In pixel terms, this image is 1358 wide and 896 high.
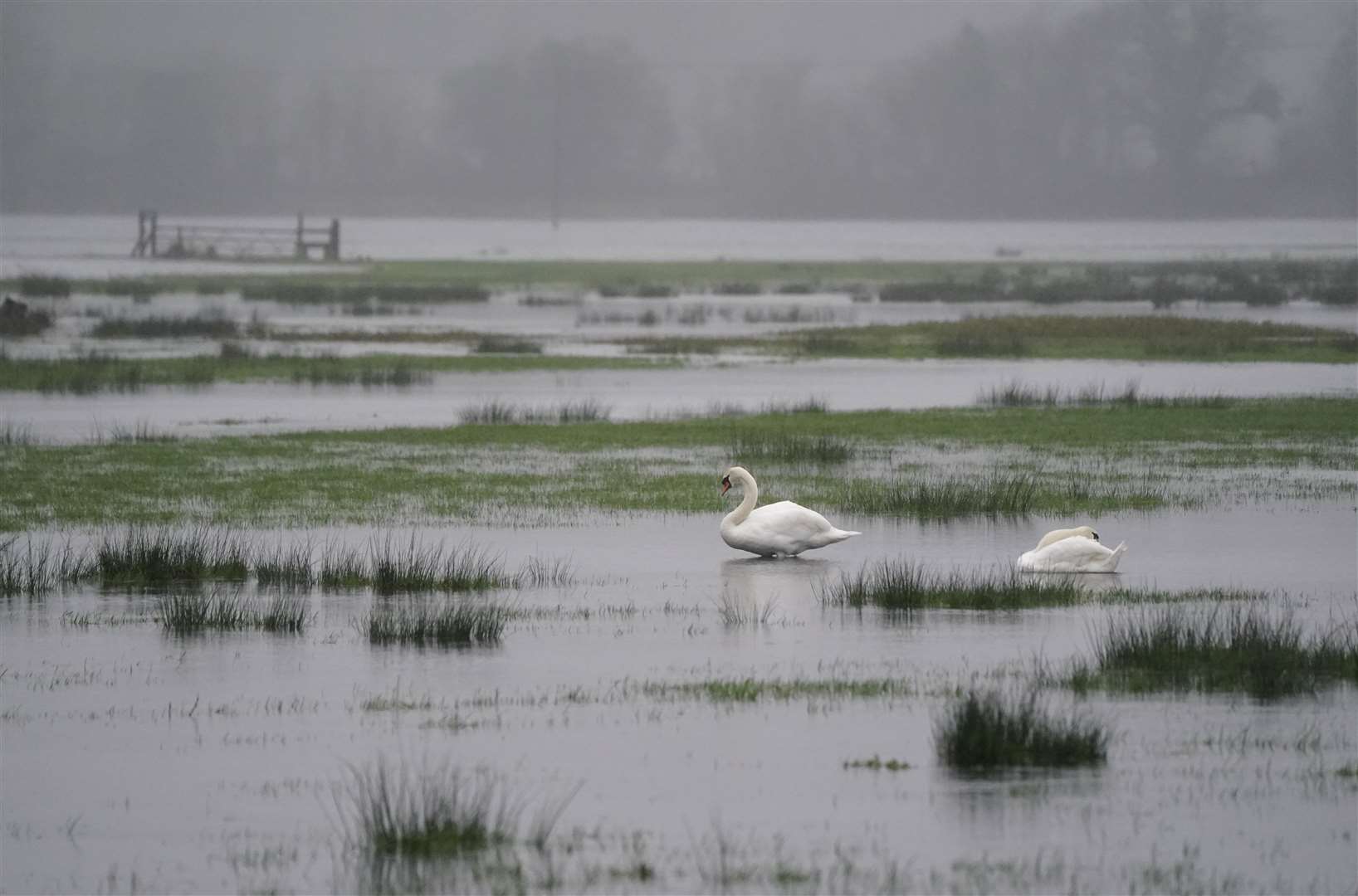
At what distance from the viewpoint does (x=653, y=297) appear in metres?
89.6

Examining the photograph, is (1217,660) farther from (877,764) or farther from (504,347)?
(504,347)

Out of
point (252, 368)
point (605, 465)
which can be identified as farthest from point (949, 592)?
point (252, 368)

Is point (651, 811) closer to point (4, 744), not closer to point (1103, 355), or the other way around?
point (4, 744)

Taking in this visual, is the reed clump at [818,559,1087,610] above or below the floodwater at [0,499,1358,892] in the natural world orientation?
above

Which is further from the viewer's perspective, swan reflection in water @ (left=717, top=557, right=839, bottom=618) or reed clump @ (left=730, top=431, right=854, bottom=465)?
reed clump @ (left=730, top=431, right=854, bottom=465)

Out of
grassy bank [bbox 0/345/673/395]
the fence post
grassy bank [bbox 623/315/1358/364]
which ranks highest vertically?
the fence post

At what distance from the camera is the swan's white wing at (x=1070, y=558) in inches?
711

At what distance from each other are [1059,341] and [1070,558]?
3789cm

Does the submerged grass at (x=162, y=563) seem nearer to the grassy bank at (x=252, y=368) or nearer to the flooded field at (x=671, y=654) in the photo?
the flooded field at (x=671, y=654)

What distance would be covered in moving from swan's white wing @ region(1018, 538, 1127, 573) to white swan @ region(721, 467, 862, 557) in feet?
6.07

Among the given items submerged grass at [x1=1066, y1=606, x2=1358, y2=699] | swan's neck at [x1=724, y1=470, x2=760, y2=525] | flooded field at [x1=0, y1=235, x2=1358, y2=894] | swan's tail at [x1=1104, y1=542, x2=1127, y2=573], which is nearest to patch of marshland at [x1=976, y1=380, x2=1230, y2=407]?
flooded field at [x1=0, y1=235, x2=1358, y2=894]

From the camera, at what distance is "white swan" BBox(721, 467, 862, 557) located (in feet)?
63.5

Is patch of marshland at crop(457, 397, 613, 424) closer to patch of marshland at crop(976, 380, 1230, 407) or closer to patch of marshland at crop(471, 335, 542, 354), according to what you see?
patch of marshland at crop(976, 380, 1230, 407)

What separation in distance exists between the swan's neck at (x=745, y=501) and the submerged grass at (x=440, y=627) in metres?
3.71
